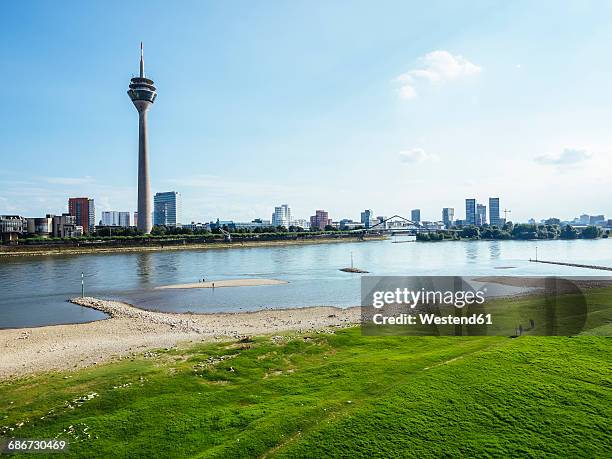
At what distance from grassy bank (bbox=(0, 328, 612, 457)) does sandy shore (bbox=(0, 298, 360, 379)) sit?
3423mm

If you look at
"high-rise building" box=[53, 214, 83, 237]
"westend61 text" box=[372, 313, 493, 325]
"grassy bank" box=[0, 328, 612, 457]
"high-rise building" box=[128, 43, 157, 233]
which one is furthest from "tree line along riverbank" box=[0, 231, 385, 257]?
"grassy bank" box=[0, 328, 612, 457]

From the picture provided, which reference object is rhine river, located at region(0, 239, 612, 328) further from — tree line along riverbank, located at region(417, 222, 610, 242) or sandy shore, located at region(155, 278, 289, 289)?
tree line along riverbank, located at region(417, 222, 610, 242)

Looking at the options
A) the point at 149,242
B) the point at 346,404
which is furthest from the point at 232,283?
the point at 149,242

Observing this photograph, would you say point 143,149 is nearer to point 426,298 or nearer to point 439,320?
point 426,298

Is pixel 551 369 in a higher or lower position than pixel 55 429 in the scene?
higher

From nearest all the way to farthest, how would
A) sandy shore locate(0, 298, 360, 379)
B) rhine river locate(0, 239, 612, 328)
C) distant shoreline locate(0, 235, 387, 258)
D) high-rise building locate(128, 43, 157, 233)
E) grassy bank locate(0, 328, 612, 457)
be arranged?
1. grassy bank locate(0, 328, 612, 457)
2. sandy shore locate(0, 298, 360, 379)
3. rhine river locate(0, 239, 612, 328)
4. distant shoreline locate(0, 235, 387, 258)
5. high-rise building locate(128, 43, 157, 233)

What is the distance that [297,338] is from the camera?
62.2ft

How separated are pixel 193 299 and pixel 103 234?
10159cm

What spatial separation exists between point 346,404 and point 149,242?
11610 centimetres

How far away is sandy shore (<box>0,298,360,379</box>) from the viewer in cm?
1762

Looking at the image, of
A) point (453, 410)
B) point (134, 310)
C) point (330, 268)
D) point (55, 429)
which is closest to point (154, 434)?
point (55, 429)

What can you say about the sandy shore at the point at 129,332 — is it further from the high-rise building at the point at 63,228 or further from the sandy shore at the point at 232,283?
the high-rise building at the point at 63,228

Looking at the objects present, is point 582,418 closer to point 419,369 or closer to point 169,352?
point 419,369

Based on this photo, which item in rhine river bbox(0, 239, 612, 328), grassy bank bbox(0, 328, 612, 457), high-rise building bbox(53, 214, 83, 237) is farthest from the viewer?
high-rise building bbox(53, 214, 83, 237)
